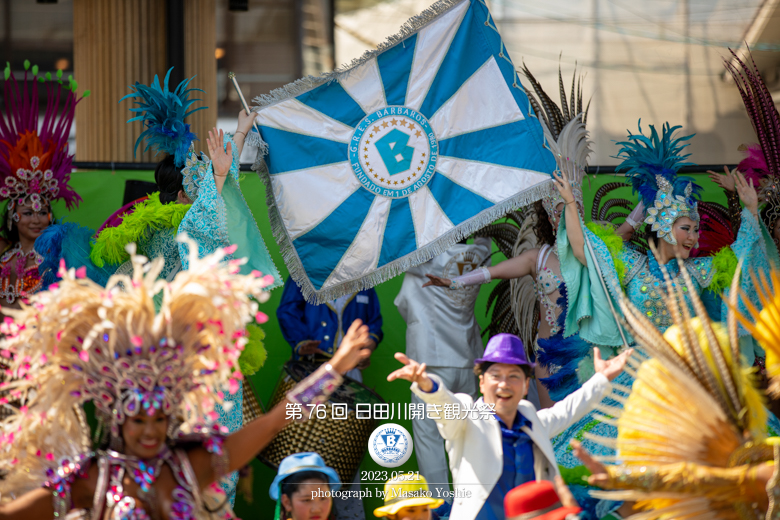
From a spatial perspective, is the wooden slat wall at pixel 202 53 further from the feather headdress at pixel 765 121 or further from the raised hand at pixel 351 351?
the raised hand at pixel 351 351

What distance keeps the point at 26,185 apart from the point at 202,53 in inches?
89.7

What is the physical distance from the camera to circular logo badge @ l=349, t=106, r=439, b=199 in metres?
4.84

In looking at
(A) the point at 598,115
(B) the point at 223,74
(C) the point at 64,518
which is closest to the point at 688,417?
(C) the point at 64,518

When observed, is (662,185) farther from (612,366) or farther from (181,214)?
(181,214)

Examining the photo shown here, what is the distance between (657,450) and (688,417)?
128 millimetres

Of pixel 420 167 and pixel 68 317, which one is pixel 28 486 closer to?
pixel 68 317

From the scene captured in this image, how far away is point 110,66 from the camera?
676cm

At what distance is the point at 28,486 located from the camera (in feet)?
8.56

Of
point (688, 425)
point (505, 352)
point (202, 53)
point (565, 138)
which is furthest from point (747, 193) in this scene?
point (202, 53)

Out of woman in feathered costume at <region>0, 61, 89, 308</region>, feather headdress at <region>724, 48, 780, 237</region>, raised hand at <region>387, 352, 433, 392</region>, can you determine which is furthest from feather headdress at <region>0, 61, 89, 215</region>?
feather headdress at <region>724, 48, 780, 237</region>

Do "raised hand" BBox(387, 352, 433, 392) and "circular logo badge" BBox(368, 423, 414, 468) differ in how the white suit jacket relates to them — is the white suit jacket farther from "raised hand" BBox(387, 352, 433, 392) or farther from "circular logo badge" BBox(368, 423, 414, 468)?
"circular logo badge" BBox(368, 423, 414, 468)

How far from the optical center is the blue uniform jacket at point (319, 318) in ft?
16.9

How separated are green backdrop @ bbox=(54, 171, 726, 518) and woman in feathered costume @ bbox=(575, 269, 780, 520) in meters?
3.24

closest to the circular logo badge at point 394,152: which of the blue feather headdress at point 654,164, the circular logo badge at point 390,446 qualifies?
the blue feather headdress at point 654,164
